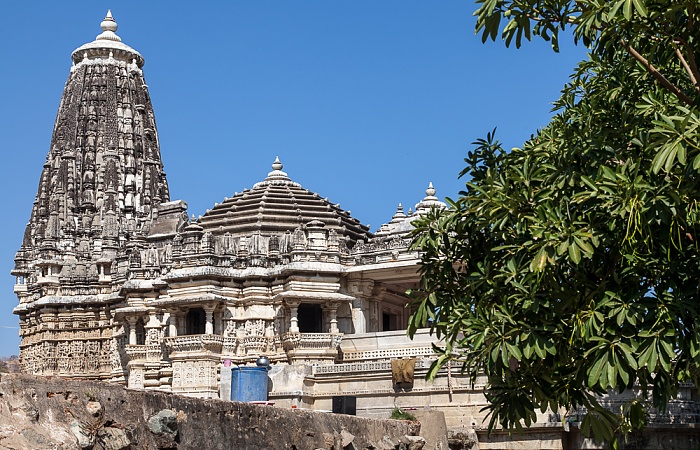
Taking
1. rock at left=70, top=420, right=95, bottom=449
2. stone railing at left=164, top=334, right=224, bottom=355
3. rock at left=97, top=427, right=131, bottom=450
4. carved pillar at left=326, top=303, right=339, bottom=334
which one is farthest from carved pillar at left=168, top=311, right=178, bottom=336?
rock at left=70, top=420, right=95, bottom=449

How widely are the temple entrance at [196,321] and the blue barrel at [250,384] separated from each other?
15.2 meters

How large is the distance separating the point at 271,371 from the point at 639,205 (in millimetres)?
22919

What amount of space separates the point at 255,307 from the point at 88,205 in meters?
22.3

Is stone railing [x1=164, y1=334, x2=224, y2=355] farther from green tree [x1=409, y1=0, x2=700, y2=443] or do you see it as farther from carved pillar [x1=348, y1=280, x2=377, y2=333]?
green tree [x1=409, y1=0, x2=700, y2=443]

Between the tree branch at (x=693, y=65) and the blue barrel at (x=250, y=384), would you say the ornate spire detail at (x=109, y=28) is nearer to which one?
the blue barrel at (x=250, y=384)

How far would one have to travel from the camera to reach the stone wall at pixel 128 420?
38.4 feet

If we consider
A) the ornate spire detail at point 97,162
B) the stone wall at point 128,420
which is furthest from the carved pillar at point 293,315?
the ornate spire detail at point 97,162

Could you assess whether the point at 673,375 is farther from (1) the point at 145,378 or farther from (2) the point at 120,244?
(2) the point at 120,244

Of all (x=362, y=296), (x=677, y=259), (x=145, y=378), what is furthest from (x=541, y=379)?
(x=145, y=378)

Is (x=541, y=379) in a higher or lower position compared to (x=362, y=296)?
lower

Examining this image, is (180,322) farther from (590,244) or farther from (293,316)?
(590,244)

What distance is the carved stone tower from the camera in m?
53.0

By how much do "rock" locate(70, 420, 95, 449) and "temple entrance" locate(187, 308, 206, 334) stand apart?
97.3 feet

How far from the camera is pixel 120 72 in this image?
61875 millimetres
